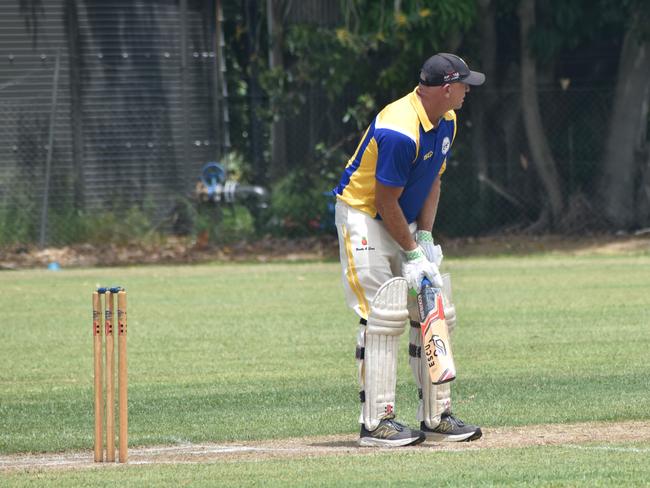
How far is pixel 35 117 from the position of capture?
23.9 meters

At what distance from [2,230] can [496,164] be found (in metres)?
8.88

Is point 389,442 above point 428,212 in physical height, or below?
below

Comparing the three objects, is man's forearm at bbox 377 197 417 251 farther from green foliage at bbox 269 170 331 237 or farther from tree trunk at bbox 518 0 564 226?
tree trunk at bbox 518 0 564 226

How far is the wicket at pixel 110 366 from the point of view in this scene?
25.0ft

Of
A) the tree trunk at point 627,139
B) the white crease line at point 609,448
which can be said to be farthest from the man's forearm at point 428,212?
the tree trunk at point 627,139

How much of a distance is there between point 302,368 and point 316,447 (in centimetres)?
348

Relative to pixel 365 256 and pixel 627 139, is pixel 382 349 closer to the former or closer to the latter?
pixel 365 256

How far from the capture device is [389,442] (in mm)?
8227

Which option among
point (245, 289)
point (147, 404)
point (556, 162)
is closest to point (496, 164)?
point (556, 162)

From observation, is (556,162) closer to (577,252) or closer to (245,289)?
(577,252)

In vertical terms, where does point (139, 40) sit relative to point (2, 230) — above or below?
above

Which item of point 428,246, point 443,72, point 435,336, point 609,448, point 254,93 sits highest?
point 443,72

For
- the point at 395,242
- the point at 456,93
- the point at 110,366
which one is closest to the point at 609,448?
the point at 395,242

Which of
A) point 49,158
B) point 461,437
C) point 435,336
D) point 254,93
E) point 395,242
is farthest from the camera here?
point 254,93
